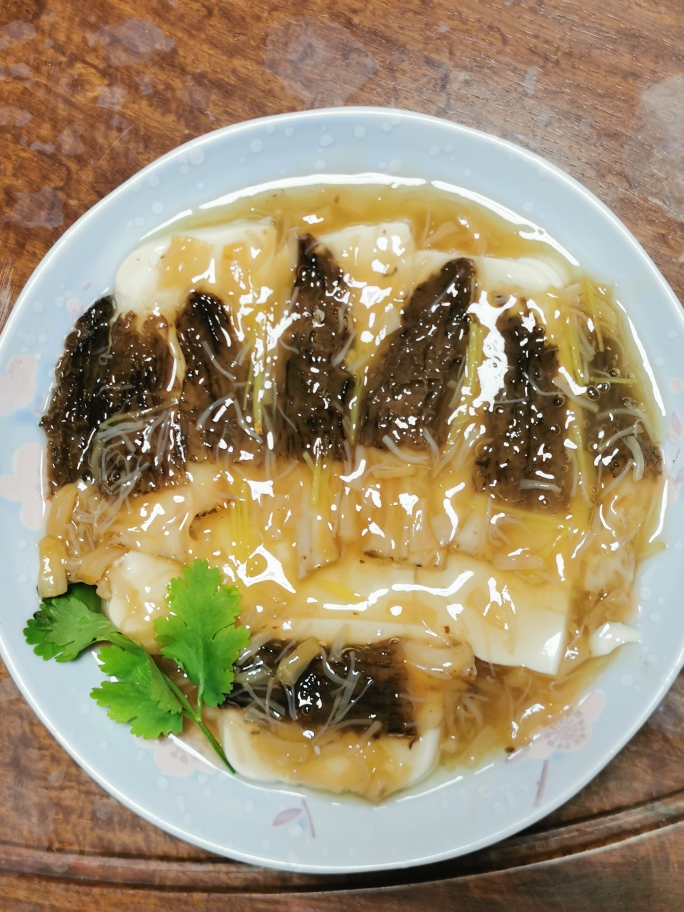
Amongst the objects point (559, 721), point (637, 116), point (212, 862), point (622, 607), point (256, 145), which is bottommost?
point (212, 862)

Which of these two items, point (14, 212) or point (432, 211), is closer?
point (432, 211)

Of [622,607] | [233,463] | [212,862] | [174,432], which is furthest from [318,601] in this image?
[212,862]

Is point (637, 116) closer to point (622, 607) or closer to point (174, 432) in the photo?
point (622, 607)

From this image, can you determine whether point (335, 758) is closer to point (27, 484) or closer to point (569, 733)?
point (569, 733)

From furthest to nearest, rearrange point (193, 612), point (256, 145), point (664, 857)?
point (664, 857) < point (256, 145) < point (193, 612)

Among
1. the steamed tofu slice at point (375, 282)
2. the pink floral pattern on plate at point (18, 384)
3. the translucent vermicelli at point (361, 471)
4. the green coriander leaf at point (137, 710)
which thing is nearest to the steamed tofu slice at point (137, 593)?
the translucent vermicelli at point (361, 471)

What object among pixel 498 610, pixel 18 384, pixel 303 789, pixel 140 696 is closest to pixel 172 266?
pixel 18 384

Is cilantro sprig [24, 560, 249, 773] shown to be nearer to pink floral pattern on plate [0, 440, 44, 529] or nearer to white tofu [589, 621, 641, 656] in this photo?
pink floral pattern on plate [0, 440, 44, 529]
